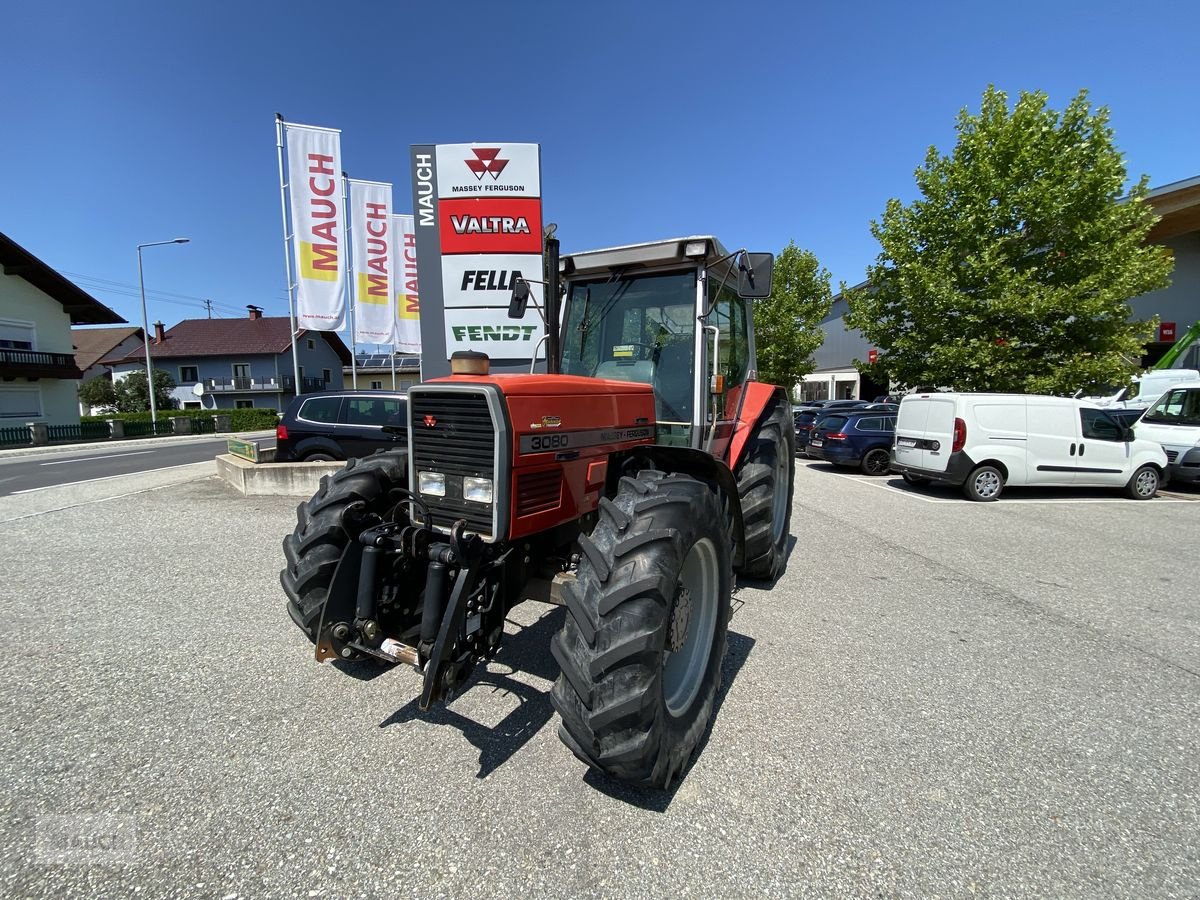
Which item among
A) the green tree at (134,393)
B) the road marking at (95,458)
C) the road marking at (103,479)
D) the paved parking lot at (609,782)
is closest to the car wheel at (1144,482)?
the paved parking lot at (609,782)

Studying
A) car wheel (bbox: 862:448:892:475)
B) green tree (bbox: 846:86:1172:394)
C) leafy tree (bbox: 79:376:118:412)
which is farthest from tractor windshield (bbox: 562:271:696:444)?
leafy tree (bbox: 79:376:118:412)

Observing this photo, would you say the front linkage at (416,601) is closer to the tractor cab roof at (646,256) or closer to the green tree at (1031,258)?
the tractor cab roof at (646,256)

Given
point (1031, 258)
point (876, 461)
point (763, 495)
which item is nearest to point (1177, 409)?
point (1031, 258)

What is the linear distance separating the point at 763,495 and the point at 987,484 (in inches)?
260

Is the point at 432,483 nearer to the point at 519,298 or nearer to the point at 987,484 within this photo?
the point at 519,298

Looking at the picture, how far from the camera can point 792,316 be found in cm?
2908

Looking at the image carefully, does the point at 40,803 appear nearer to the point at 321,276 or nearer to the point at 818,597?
the point at 818,597

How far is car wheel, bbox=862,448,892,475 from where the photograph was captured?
12.0 metres

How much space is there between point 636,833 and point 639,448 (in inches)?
68.2

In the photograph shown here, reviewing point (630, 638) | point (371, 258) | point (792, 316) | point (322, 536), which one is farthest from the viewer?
point (792, 316)

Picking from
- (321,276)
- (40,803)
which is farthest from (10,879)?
(321,276)

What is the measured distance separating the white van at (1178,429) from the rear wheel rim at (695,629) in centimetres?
1100

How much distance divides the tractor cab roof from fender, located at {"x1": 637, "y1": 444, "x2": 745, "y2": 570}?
140cm

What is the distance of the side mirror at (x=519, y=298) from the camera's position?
352cm
